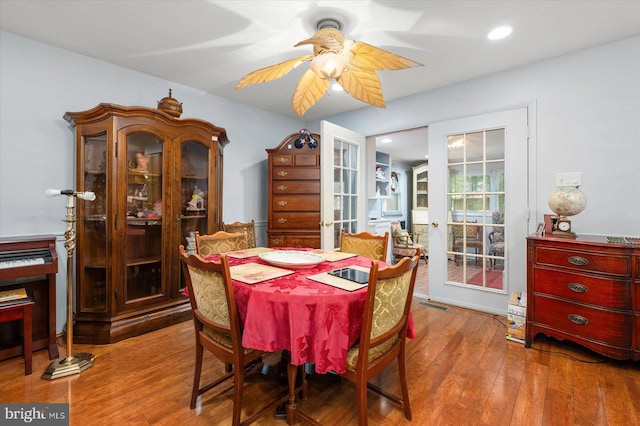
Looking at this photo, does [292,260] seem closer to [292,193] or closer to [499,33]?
[292,193]

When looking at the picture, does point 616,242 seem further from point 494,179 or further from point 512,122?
point 512,122

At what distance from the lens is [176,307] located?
275 cm

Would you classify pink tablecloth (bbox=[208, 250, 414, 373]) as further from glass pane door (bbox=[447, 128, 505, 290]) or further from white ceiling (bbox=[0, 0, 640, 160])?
glass pane door (bbox=[447, 128, 505, 290])

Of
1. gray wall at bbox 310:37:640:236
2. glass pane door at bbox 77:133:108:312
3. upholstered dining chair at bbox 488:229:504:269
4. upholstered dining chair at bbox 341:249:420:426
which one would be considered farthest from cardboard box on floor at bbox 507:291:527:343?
glass pane door at bbox 77:133:108:312

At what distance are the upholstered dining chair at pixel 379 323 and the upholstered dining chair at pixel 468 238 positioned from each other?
77.4 inches

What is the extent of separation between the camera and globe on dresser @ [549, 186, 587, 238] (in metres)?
2.21

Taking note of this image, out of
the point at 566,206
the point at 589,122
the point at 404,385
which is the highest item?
the point at 589,122

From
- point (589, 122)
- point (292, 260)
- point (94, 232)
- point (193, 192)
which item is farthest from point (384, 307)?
point (589, 122)

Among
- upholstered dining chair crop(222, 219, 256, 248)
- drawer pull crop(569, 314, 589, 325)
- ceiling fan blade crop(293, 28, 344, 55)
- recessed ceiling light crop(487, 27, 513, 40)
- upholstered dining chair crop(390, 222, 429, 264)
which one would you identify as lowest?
drawer pull crop(569, 314, 589, 325)

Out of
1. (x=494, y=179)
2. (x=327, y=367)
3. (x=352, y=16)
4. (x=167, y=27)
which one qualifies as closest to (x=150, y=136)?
(x=167, y=27)

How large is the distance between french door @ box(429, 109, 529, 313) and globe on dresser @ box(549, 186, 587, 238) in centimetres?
51

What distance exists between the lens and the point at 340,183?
137 inches

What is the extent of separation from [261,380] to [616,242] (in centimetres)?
254

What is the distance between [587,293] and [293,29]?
2.85 m
